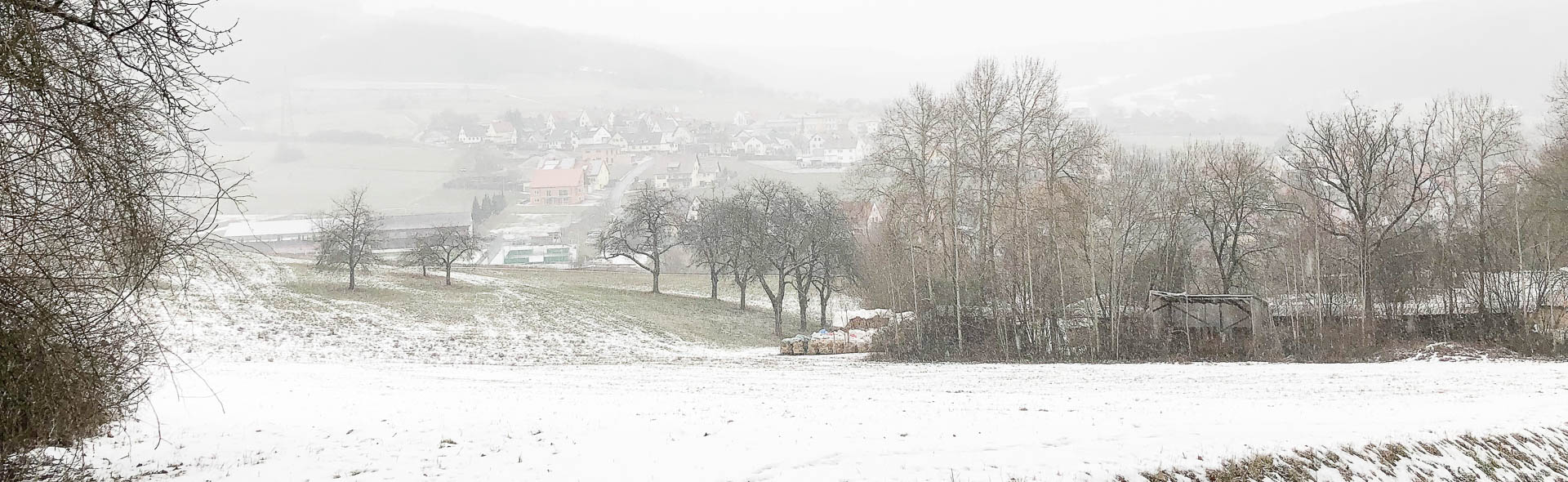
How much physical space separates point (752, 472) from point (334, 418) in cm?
764

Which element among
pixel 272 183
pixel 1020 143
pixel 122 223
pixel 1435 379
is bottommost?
pixel 1435 379

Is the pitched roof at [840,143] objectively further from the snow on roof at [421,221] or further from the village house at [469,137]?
the snow on roof at [421,221]

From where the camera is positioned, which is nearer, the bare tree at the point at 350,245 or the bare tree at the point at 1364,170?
the bare tree at the point at 1364,170

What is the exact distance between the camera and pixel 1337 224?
114 feet

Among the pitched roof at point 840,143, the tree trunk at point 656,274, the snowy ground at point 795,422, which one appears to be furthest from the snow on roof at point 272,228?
the pitched roof at point 840,143

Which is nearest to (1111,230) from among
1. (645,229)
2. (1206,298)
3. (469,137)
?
(1206,298)

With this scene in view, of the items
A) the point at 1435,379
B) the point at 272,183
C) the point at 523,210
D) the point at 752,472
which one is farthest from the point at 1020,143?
the point at 272,183

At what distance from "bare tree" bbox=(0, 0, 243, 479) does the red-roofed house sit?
434 feet

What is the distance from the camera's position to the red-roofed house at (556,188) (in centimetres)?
13812

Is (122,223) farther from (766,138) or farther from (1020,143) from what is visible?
(766,138)

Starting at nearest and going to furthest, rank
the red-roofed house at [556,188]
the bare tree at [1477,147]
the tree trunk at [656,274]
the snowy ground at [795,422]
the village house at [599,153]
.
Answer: the snowy ground at [795,422] < the bare tree at [1477,147] < the tree trunk at [656,274] < the red-roofed house at [556,188] < the village house at [599,153]

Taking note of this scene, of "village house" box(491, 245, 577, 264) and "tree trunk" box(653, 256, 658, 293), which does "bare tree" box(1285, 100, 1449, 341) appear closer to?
"tree trunk" box(653, 256, 658, 293)

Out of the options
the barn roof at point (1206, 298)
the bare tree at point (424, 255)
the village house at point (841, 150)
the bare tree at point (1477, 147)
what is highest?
the village house at point (841, 150)

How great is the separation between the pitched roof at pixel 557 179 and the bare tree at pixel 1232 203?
11518cm
